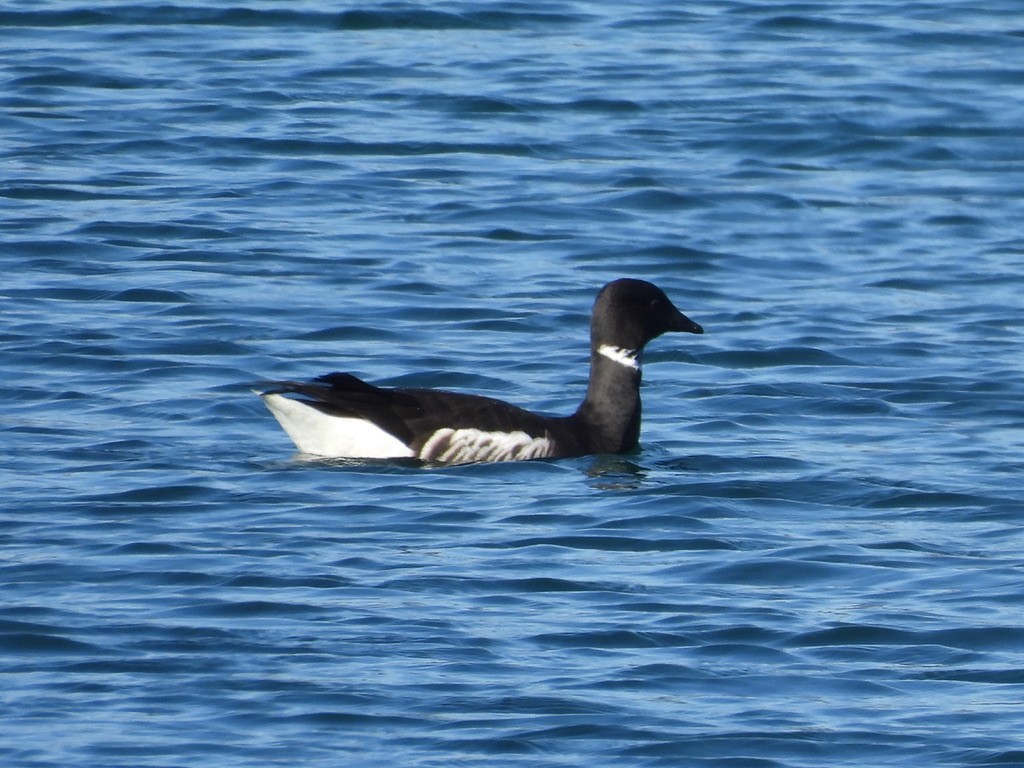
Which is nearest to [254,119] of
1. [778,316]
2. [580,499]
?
[778,316]

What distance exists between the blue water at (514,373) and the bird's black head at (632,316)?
51 centimetres

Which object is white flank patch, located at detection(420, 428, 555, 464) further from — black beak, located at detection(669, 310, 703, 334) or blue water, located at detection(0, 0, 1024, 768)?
black beak, located at detection(669, 310, 703, 334)

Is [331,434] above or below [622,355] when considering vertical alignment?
below

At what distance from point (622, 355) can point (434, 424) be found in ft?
4.11

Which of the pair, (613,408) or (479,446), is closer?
(479,446)

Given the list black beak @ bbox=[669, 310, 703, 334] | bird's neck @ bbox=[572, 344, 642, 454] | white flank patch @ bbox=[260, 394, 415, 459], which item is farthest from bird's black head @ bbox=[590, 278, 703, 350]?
white flank patch @ bbox=[260, 394, 415, 459]

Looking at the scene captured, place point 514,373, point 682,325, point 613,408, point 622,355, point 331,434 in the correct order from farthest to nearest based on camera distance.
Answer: point 514,373 → point 682,325 → point 622,355 → point 613,408 → point 331,434

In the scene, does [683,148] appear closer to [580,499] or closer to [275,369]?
[275,369]

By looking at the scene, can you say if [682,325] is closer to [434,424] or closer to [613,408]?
[613,408]

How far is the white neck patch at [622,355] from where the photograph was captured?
12.2 meters

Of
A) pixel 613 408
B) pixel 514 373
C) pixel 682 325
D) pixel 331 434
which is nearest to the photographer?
pixel 331 434

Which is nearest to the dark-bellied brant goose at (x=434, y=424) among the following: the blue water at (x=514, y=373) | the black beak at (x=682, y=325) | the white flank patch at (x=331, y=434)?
the white flank patch at (x=331, y=434)

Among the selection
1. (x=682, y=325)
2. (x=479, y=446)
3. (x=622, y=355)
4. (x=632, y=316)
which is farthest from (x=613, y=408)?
(x=479, y=446)

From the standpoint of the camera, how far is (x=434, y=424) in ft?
37.4
